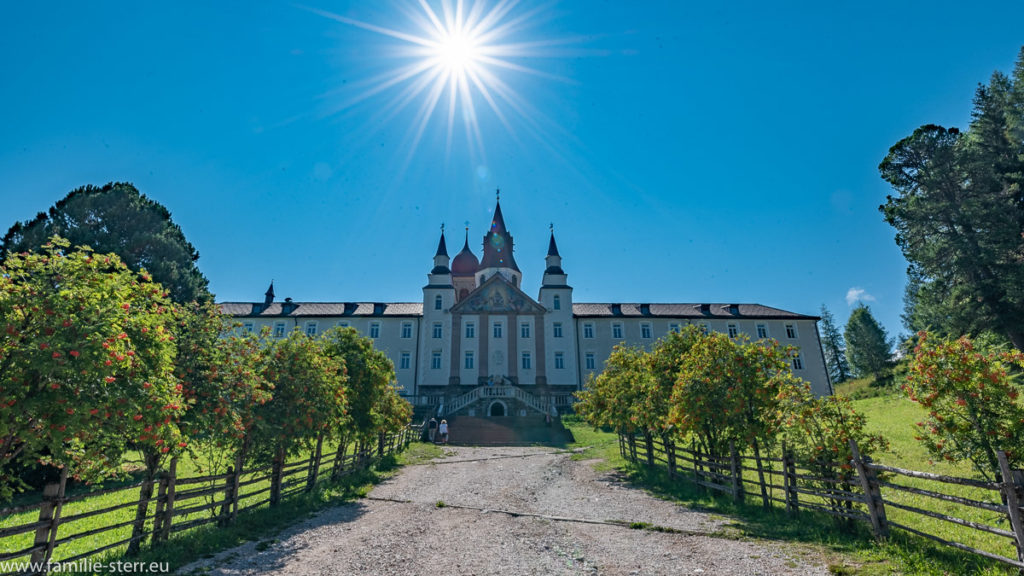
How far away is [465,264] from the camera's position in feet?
202

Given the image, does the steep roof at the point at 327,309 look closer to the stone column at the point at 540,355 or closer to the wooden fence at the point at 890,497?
the stone column at the point at 540,355

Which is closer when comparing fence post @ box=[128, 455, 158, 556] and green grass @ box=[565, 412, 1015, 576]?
green grass @ box=[565, 412, 1015, 576]

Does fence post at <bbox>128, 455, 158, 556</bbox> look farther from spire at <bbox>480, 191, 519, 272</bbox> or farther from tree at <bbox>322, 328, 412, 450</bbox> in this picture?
spire at <bbox>480, 191, 519, 272</bbox>

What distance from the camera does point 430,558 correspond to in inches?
310

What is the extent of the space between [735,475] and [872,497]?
4.25 metres

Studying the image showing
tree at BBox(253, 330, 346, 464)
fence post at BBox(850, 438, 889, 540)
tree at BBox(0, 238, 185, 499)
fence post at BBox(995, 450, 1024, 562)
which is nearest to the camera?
tree at BBox(0, 238, 185, 499)

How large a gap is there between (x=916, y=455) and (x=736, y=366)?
374 inches

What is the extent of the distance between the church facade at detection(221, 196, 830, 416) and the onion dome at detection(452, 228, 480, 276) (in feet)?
26.6

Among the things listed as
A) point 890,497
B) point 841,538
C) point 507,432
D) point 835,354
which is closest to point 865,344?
point 835,354

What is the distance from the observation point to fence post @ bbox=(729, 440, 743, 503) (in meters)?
11.7

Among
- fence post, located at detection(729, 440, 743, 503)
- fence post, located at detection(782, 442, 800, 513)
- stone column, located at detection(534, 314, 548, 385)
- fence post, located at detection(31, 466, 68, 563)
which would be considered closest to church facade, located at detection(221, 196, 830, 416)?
stone column, located at detection(534, 314, 548, 385)

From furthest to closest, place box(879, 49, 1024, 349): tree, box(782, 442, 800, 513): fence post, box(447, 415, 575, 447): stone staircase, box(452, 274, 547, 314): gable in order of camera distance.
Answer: box(452, 274, 547, 314): gable
box(447, 415, 575, 447): stone staircase
box(879, 49, 1024, 349): tree
box(782, 442, 800, 513): fence post

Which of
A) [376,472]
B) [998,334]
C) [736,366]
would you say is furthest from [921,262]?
[376,472]

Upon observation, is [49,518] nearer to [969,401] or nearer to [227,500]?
[227,500]
